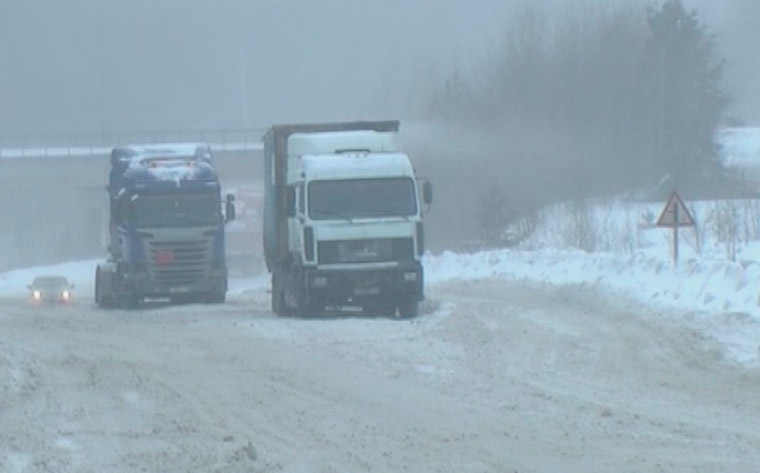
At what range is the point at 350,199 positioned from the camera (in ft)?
96.1

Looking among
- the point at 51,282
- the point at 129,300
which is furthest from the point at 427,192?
the point at 51,282

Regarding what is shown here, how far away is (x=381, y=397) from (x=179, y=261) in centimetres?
2037

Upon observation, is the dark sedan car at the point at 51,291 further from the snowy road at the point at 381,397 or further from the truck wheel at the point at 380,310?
the snowy road at the point at 381,397

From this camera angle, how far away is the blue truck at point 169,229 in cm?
3588

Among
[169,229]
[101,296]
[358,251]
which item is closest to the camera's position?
[358,251]

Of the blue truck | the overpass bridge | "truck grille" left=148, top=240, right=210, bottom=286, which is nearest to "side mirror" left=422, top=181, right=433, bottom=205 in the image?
the blue truck

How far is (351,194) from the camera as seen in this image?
29297 millimetres

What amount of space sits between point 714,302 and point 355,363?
849 cm

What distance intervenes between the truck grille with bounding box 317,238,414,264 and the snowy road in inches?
68.3

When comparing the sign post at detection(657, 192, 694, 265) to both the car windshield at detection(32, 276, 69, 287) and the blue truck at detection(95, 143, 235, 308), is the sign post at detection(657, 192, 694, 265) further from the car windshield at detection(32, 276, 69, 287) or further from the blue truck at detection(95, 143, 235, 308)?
the car windshield at detection(32, 276, 69, 287)

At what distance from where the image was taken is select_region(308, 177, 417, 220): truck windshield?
1151 inches

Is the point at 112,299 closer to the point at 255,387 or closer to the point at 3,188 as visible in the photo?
the point at 255,387

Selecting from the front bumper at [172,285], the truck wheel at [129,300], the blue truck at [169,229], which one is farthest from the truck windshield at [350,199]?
the truck wheel at [129,300]

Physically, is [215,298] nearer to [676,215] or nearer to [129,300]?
[129,300]
